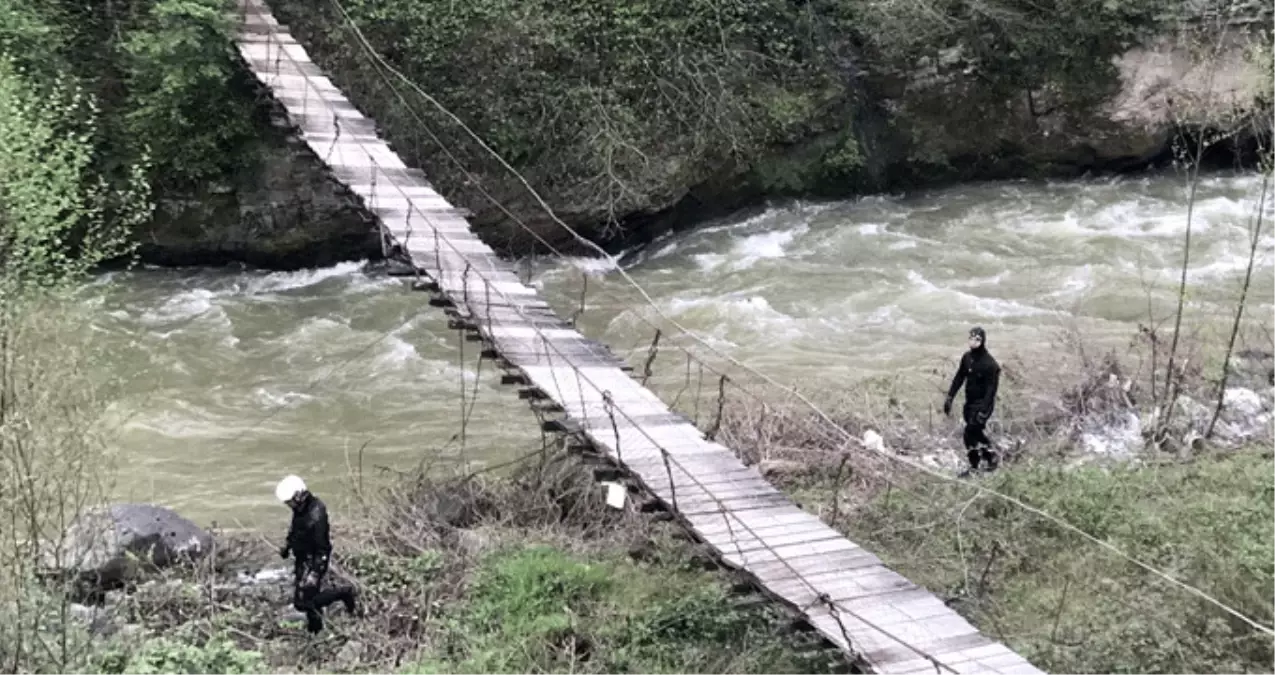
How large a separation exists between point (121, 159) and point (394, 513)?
303 inches

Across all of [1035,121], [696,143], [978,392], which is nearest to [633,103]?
[696,143]

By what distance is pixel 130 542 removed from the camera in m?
8.27

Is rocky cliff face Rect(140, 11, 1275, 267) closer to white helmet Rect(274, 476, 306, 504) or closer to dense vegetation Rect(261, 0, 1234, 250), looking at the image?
dense vegetation Rect(261, 0, 1234, 250)

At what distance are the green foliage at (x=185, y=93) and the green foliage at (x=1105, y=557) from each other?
9.42m

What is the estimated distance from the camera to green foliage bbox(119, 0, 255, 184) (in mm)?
13688

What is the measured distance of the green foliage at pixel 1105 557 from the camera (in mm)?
6570

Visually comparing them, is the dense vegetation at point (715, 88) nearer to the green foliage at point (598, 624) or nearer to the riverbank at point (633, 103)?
the riverbank at point (633, 103)

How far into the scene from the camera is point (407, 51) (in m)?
15.8

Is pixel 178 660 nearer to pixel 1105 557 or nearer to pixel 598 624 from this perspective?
pixel 598 624

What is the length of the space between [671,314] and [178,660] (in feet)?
27.2

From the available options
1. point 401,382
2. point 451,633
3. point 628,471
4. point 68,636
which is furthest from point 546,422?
point 401,382

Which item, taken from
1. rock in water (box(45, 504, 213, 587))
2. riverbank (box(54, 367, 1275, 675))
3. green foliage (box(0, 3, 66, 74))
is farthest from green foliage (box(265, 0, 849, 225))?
rock in water (box(45, 504, 213, 587))

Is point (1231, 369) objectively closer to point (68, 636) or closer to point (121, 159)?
point (68, 636)

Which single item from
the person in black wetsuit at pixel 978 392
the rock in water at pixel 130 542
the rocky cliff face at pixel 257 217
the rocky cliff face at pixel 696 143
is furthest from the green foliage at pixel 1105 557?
the rocky cliff face at pixel 257 217
